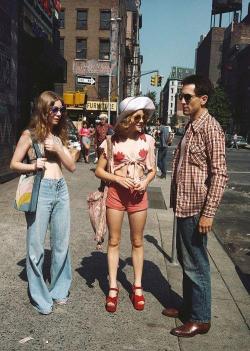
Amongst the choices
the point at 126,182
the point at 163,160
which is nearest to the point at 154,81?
the point at 163,160

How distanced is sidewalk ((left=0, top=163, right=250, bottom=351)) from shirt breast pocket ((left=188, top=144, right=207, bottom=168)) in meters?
1.42

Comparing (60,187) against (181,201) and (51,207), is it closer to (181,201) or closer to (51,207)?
(51,207)

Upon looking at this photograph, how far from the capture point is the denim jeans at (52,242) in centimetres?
373

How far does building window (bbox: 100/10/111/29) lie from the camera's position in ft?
148

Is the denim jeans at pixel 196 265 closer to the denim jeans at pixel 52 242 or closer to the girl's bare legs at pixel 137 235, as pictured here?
the girl's bare legs at pixel 137 235

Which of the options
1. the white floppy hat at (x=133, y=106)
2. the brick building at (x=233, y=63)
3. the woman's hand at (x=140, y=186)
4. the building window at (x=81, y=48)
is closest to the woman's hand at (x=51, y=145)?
the white floppy hat at (x=133, y=106)

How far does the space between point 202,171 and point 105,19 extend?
4510 cm

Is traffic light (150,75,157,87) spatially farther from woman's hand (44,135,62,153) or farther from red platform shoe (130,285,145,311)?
woman's hand (44,135,62,153)

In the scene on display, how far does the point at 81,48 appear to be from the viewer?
4612 cm

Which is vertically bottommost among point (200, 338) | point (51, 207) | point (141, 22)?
point (200, 338)

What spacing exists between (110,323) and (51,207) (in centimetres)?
112

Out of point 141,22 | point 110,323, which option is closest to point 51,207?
point 110,323

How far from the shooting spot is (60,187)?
3.85 meters

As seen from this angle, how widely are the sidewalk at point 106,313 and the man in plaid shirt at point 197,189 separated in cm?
25
